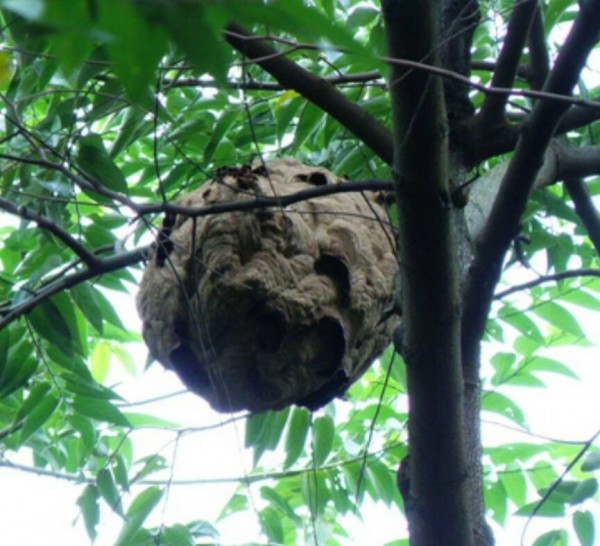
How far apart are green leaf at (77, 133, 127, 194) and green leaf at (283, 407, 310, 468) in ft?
2.70

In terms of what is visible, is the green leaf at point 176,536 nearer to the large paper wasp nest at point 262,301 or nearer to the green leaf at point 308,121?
the large paper wasp nest at point 262,301

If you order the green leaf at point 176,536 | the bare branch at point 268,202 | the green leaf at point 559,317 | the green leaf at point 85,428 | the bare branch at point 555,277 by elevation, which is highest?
the green leaf at point 559,317

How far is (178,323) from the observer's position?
2184 mm

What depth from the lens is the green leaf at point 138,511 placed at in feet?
8.41

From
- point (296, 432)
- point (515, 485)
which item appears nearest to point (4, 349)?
point (296, 432)

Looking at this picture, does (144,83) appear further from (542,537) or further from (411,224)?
(542,537)

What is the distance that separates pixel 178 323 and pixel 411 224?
0.68 metres

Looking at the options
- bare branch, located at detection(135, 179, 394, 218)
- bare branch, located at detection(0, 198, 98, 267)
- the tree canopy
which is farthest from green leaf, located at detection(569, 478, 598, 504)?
bare branch, located at detection(0, 198, 98, 267)

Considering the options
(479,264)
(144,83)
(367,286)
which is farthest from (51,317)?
(144,83)

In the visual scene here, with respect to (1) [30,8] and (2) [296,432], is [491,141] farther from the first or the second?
(1) [30,8]

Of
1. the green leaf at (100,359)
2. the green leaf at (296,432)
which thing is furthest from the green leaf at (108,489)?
the green leaf at (100,359)

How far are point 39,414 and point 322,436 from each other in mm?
732

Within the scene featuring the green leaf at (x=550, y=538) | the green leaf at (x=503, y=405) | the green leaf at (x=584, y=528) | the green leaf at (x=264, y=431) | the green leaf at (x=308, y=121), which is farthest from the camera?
the green leaf at (x=503, y=405)

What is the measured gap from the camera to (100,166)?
2.25 meters
